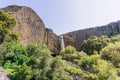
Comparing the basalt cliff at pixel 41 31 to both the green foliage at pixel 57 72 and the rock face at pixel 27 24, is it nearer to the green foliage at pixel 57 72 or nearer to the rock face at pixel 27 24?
the rock face at pixel 27 24

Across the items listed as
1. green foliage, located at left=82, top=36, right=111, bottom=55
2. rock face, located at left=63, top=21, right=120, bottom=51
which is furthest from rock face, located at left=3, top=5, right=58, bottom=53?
rock face, located at left=63, top=21, right=120, bottom=51

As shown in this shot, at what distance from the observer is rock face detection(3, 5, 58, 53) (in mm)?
40375

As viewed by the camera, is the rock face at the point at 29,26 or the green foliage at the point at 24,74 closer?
the green foliage at the point at 24,74

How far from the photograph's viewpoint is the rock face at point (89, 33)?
54.3m

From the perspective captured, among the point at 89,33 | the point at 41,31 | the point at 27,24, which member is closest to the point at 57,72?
the point at 27,24

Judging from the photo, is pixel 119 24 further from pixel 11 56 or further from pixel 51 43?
pixel 11 56

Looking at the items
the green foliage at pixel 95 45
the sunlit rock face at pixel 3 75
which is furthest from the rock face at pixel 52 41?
the sunlit rock face at pixel 3 75

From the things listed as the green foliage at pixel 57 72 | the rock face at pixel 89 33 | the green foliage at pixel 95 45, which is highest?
the rock face at pixel 89 33

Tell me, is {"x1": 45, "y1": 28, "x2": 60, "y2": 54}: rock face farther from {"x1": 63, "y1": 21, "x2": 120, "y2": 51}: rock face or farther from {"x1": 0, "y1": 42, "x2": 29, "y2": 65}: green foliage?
{"x1": 0, "y1": 42, "x2": 29, "y2": 65}: green foliage

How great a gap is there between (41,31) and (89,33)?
1134 cm

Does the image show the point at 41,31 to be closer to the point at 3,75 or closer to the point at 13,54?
the point at 13,54

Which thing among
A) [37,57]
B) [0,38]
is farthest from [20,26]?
[37,57]

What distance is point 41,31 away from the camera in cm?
4584

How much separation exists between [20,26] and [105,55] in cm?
1057
